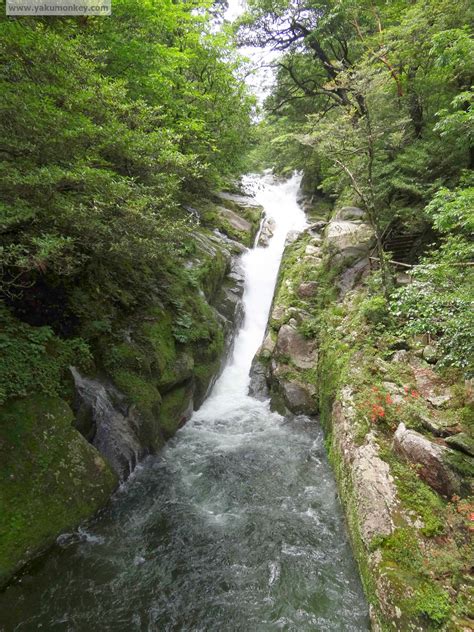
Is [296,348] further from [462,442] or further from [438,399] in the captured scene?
[462,442]

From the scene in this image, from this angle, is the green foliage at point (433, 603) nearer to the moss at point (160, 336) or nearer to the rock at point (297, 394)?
the rock at point (297, 394)

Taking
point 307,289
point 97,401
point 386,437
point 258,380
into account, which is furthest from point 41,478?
point 307,289

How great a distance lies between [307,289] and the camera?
471 inches

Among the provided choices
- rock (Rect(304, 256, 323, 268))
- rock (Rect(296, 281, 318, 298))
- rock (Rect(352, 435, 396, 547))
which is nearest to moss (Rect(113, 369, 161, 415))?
rock (Rect(352, 435, 396, 547))

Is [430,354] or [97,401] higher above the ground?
[430,354]

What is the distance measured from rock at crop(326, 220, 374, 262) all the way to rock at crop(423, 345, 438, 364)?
5.48 m

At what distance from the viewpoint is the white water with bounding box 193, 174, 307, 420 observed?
990 cm

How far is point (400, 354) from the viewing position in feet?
23.9

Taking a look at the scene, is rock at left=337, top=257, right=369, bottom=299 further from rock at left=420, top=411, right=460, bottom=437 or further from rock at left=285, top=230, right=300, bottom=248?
rock at left=420, top=411, right=460, bottom=437

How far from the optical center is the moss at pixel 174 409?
7.70m

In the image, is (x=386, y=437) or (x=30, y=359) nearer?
(x=30, y=359)

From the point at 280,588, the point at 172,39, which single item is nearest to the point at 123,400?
the point at 280,588

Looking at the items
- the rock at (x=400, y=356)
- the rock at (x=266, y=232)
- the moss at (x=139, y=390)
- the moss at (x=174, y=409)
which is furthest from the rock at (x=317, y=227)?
the moss at (x=139, y=390)

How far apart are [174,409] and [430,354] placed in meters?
5.70
